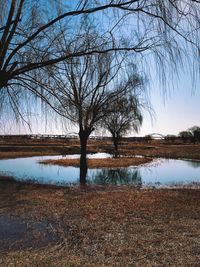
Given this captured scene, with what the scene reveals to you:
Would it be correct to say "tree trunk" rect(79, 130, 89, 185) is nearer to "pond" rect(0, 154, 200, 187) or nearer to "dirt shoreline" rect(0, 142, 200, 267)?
"pond" rect(0, 154, 200, 187)

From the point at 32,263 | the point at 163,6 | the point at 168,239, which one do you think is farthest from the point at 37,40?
the point at 168,239

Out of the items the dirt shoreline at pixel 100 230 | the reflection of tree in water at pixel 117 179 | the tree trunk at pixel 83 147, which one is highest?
the tree trunk at pixel 83 147

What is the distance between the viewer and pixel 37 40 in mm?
6426

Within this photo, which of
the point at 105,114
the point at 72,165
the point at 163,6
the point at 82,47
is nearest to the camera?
the point at 163,6

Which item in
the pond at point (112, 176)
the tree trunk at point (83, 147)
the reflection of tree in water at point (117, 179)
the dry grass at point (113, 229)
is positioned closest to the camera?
the dry grass at point (113, 229)

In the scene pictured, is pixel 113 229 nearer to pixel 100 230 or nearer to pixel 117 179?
pixel 100 230

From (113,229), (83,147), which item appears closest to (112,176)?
(83,147)

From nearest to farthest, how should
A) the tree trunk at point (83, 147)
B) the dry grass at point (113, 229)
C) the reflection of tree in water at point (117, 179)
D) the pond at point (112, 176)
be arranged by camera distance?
the dry grass at point (113, 229), the tree trunk at point (83, 147), the pond at point (112, 176), the reflection of tree in water at point (117, 179)

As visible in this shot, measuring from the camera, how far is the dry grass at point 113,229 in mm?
5386

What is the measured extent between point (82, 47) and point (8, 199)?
6.15 m

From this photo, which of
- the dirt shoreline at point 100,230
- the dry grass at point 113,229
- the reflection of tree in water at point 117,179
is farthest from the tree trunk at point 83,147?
the dirt shoreline at point 100,230

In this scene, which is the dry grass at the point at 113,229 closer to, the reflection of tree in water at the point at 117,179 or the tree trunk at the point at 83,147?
the tree trunk at the point at 83,147

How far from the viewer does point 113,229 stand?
7.40m

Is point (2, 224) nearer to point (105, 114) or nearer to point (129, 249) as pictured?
point (129, 249)
